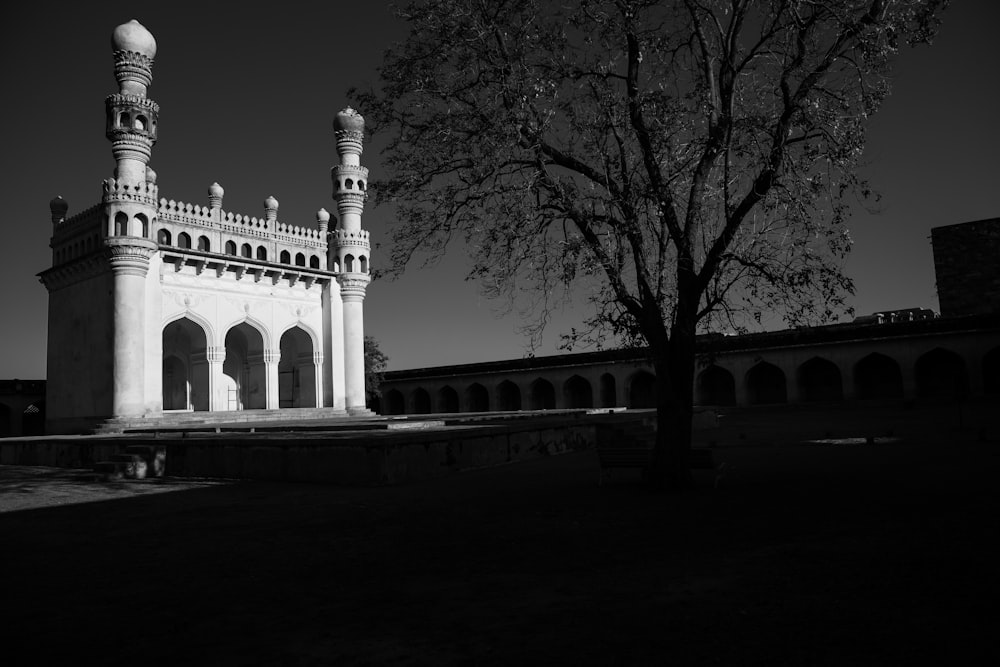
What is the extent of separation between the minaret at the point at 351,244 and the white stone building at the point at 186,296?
0.14 feet

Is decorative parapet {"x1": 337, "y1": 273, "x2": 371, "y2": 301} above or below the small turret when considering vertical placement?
below

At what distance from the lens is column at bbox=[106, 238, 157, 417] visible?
20.9 meters

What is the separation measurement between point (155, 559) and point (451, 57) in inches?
237

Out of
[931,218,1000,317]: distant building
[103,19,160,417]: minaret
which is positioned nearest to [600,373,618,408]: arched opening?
[931,218,1000,317]: distant building

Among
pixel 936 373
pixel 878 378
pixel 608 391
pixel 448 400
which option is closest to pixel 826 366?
pixel 878 378

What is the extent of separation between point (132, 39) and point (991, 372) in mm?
32266

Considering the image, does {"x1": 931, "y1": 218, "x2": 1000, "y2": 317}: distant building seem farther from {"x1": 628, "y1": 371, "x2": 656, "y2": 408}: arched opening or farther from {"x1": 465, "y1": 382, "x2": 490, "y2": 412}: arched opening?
{"x1": 465, "y1": 382, "x2": 490, "y2": 412}: arched opening

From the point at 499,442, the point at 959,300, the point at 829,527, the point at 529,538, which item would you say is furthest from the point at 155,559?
the point at 959,300

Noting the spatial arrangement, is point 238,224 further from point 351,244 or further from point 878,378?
point 878,378

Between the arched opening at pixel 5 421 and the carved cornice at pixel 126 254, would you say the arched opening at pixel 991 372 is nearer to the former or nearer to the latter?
the carved cornice at pixel 126 254

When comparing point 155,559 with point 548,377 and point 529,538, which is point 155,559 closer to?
point 529,538

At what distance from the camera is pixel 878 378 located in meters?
33.0

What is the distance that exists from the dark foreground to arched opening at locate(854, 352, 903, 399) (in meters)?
26.8

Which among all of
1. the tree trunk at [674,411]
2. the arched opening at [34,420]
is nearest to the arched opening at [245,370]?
the arched opening at [34,420]
